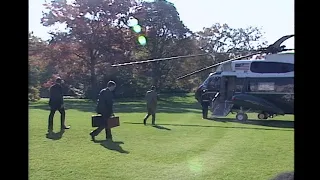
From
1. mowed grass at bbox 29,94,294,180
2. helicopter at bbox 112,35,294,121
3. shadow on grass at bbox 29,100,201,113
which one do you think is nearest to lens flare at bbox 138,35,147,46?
shadow on grass at bbox 29,100,201,113

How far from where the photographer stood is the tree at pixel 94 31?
630 inches

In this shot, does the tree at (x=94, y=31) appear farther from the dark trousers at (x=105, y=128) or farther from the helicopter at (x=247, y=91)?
the dark trousers at (x=105, y=128)

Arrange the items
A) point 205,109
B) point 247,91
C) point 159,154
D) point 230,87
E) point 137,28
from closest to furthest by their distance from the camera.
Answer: point 159,154 → point 205,109 → point 247,91 → point 230,87 → point 137,28

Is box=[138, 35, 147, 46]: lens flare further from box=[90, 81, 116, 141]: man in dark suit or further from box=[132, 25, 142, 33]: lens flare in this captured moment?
box=[90, 81, 116, 141]: man in dark suit

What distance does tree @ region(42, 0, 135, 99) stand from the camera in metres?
16.0

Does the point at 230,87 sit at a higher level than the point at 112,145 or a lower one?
higher

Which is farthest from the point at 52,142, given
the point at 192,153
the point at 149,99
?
the point at 149,99

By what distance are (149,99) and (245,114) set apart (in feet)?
12.1

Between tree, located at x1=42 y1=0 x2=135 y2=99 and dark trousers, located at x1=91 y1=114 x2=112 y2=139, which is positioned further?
tree, located at x1=42 y1=0 x2=135 y2=99

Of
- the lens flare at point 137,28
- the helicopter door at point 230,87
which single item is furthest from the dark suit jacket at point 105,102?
the lens flare at point 137,28

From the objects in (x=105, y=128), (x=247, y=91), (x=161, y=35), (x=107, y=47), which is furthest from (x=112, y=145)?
(x=161, y=35)

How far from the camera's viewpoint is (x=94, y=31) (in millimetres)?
16609

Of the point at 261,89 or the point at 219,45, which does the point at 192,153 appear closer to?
the point at 261,89

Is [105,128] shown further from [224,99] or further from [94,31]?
[94,31]
